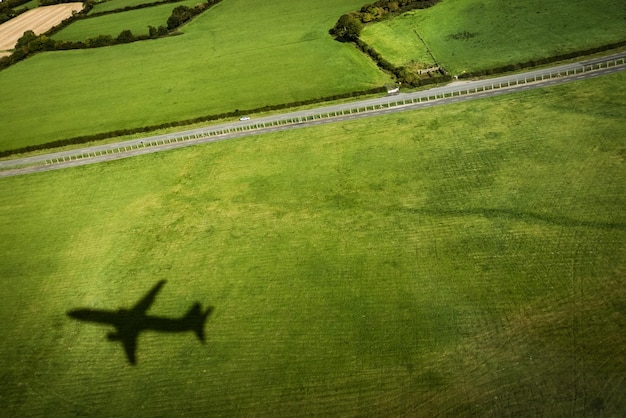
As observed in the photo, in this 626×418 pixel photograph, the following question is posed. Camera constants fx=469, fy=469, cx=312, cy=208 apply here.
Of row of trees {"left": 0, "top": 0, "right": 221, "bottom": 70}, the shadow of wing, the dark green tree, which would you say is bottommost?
the shadow of wing

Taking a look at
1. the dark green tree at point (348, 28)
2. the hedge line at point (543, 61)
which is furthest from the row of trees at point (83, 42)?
the hedge line at point (543, 61)

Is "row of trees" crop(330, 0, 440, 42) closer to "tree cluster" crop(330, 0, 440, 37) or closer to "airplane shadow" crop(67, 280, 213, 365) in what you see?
"tree cluster" crop(330, 0, 440, 37)

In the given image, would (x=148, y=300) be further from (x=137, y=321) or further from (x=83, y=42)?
(x=83, y=42)

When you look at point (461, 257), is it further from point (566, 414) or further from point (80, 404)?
point (80, 404)

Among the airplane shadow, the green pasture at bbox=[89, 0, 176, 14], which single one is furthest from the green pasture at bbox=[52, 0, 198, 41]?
the airplane shadow

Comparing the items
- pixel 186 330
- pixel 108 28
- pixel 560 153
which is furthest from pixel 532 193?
pixel 108 28

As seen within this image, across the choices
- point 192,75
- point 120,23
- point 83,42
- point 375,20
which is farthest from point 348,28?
point 83,42

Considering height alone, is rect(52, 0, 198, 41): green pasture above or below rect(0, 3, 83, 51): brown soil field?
below
